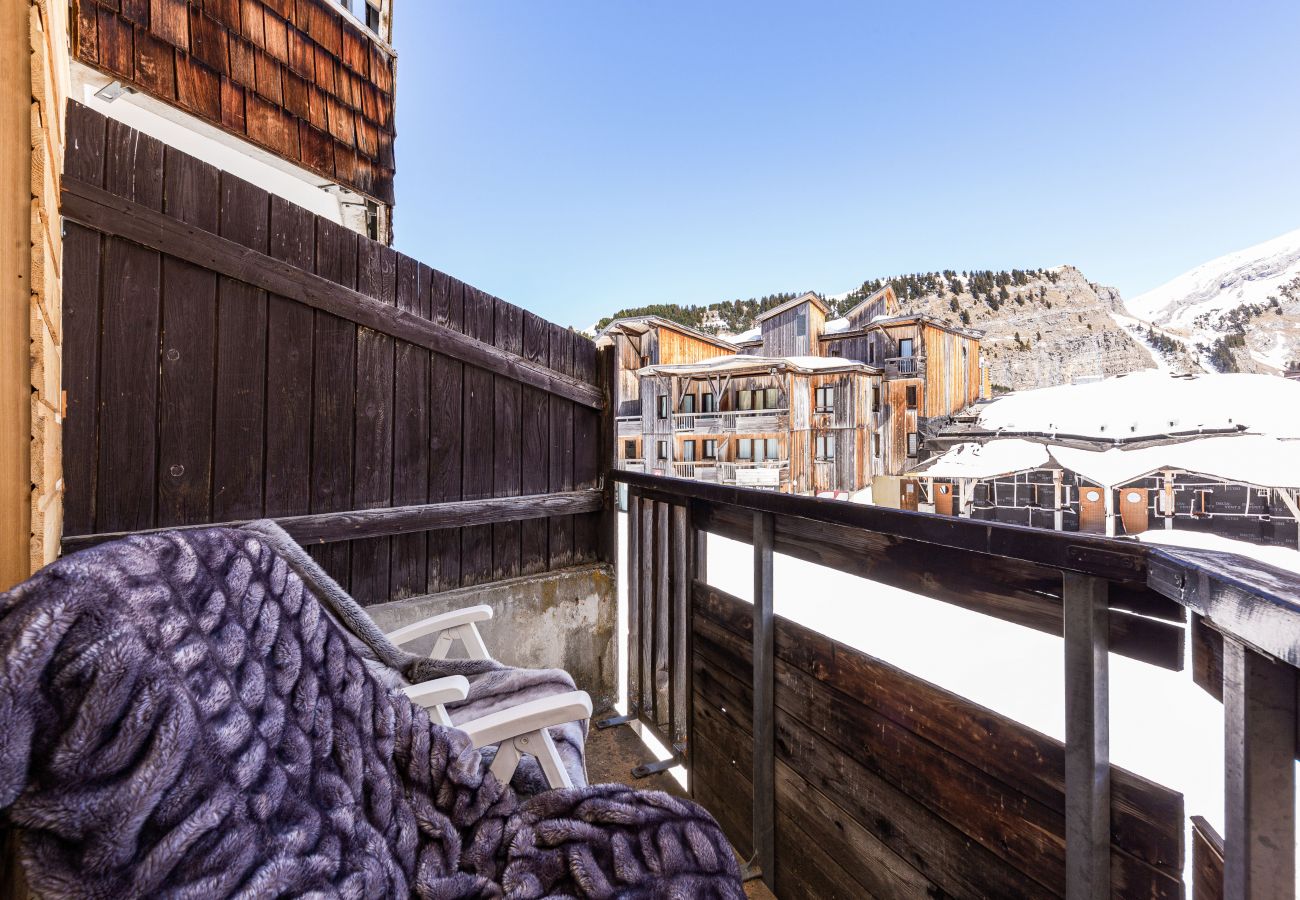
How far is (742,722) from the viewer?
1.78m

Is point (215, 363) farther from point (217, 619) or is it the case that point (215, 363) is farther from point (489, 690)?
point (489, 690)

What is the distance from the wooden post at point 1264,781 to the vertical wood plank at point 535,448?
254 cm

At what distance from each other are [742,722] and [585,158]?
38.1 meters

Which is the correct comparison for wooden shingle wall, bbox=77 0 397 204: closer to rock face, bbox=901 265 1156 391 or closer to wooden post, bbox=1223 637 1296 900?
wooden post, bbox=1223 637 1296 900

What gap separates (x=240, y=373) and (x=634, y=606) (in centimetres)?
192

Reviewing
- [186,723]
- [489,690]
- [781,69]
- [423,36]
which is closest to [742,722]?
[489,690]

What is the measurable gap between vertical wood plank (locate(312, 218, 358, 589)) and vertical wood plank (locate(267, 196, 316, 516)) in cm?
3

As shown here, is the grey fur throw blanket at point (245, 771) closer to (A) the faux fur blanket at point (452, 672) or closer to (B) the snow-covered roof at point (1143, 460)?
(A) the faux fur blanket at point (452, 672)

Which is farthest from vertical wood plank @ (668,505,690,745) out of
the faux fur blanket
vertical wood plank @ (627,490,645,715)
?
the faux fur blanket

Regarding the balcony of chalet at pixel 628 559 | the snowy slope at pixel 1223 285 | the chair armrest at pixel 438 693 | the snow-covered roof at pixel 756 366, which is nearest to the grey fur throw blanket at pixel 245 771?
the chair armrest at pixel 438 693

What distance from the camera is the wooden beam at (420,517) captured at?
6.77 feet

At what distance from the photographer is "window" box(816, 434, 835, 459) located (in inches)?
648

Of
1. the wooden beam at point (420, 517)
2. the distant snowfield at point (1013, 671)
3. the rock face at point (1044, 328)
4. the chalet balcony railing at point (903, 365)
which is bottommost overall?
the distant snowfield at point (1013, 671)

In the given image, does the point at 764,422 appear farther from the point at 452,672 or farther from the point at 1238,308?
the point at 1238,308
